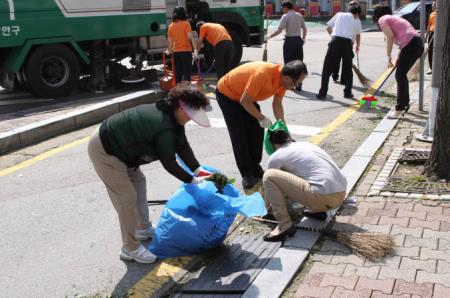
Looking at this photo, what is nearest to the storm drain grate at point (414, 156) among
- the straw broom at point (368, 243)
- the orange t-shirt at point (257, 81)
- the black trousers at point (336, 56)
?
the orange t-shirt at point (257, 81)

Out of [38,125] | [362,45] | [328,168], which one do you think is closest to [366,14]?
[362,45]

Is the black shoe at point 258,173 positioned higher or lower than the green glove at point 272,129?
lower

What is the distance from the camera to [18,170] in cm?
639

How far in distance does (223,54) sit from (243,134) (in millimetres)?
4853

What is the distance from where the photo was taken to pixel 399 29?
26.7 feet

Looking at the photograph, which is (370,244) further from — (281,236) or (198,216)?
(198,216)

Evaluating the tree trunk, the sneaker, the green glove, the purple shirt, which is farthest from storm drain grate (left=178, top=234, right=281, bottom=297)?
the purple shirt

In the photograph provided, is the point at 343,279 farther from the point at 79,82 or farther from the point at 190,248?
the point at 79,82

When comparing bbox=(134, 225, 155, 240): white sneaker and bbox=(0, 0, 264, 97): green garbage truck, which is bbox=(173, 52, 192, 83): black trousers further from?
bbox=(134, 225, 155, 240): white sneaker

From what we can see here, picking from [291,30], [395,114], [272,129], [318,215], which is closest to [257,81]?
[272,129]

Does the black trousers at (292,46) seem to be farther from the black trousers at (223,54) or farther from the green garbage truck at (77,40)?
the green garbage truck at (77,40)

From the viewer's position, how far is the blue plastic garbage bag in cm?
388

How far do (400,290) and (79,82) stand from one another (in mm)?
9055

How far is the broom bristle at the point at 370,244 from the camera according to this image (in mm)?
3878
